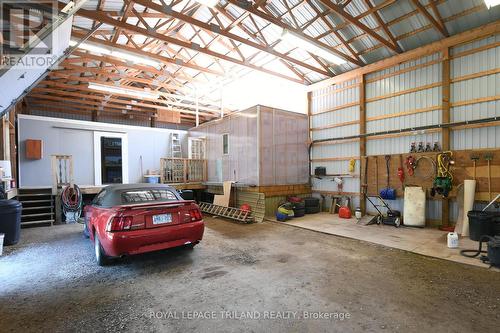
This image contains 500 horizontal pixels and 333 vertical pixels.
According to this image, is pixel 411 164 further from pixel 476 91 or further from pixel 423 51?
pixel 423 51

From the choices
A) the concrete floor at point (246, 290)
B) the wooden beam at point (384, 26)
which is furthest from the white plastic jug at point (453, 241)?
the wooden beam at point (384, 26)

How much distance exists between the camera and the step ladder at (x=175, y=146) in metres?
12.9

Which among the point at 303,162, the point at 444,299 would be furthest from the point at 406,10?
the point at 444,299

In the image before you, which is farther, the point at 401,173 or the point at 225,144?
the point at 225,144

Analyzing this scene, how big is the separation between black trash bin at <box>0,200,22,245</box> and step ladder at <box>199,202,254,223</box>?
516cm

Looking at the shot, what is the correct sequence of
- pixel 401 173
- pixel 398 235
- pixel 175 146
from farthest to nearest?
pixel 175 146 < pixel 401 173 < pixel 398 235

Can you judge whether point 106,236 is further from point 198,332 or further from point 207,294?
point 198,332

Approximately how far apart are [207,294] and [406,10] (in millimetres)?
8124

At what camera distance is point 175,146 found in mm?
13070

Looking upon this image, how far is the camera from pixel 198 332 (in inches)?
91.3

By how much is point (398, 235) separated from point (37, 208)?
33.3 ft

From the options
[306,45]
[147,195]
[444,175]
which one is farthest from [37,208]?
[444,175]

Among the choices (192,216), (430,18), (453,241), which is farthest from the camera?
(430,18)

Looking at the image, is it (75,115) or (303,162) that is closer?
(303,162)
